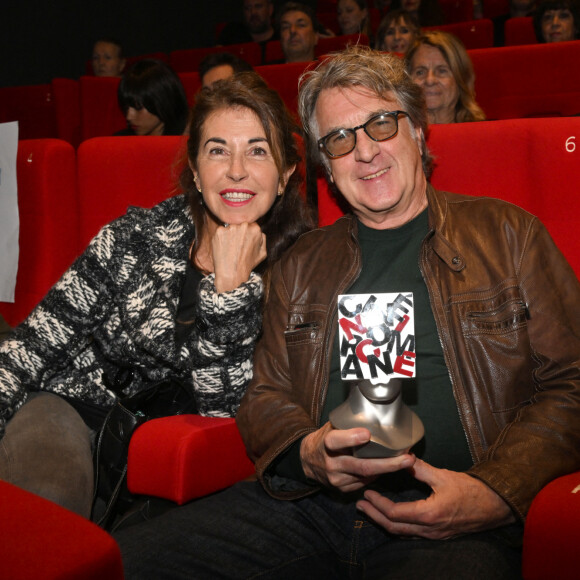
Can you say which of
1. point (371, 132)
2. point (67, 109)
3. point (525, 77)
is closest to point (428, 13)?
point (525, 77)

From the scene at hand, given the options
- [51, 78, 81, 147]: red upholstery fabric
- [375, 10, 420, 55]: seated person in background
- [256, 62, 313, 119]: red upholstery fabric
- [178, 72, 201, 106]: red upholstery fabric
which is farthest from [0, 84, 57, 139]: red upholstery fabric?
[375, 10, 420, 55]: seated person in background

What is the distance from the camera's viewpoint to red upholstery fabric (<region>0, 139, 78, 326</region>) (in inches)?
81.4

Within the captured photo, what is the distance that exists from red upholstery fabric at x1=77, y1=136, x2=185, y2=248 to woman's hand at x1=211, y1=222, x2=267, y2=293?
16.1 inches

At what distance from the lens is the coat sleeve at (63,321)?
5.16ft

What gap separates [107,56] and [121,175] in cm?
391

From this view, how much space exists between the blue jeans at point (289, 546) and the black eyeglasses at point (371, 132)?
681 mm

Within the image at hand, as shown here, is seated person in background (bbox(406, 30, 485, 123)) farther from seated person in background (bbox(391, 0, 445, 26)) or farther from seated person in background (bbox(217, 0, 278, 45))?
seated person in background (bbox(217, 0, 278, 45))

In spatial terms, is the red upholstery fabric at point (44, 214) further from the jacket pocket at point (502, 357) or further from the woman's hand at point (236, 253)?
Result: the jacket pocket at point (502, 357)

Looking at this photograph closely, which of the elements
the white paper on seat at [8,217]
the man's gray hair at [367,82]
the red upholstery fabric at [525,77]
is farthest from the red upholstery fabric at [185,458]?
the red upholstery fabric at [525,77]

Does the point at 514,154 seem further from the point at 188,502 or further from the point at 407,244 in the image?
the point at 188,502

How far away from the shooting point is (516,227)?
4.31ft

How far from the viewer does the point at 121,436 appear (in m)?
1.44

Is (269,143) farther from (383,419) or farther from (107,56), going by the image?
(107,56)

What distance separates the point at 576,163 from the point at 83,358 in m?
1.17
